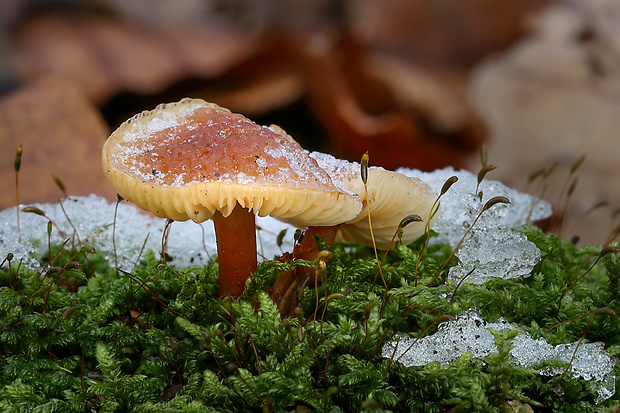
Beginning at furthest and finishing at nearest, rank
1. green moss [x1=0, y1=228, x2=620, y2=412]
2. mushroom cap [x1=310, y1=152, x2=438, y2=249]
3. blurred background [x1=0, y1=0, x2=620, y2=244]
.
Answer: blurred background [x1=0, y1=0, x2=620, y2=244] < mushroom cap [x1=310, y1=152, x2=438, y2=249] < green moss [x1=0, y1=228, x2=620, y2=412]

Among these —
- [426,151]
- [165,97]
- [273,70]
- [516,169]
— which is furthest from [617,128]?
[165,97]

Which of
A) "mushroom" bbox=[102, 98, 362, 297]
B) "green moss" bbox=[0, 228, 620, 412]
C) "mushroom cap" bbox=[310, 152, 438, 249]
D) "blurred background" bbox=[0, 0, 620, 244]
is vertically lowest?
"green moss" bbox=[0, 228, 620, 412]

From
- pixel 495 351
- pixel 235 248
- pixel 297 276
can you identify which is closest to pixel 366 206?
pixel 297 276

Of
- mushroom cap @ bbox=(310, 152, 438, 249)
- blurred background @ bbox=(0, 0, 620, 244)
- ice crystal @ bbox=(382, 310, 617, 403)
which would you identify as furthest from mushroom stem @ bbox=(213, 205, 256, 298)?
blurred background @ bbox=(0, 0, 620, 244)

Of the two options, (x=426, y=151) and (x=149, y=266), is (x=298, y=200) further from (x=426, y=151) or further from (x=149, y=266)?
(x=426, y=151)

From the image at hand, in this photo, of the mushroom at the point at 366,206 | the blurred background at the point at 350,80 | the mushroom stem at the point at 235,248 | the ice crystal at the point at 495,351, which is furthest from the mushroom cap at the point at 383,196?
the blurred background at the point at 350,80

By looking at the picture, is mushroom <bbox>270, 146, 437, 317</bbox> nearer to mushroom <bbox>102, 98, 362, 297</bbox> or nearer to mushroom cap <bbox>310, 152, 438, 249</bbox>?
mushroom cap <bbox>310, 152, 438, 249</bbox>
